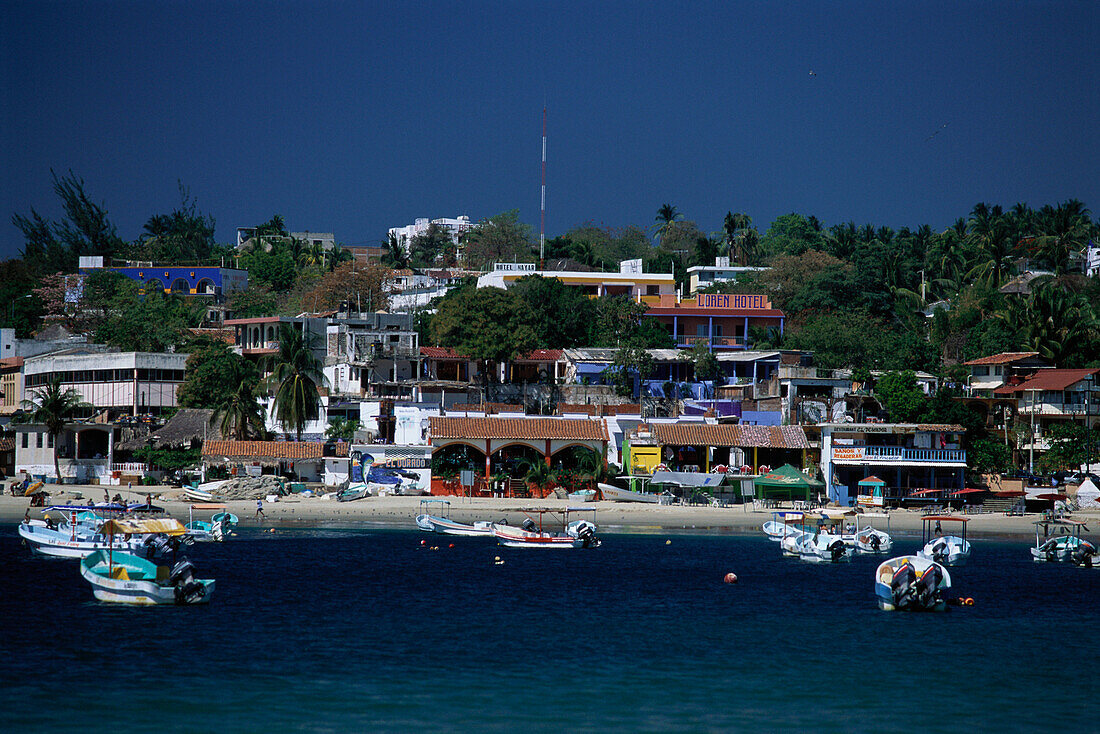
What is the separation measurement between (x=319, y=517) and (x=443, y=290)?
4336cm

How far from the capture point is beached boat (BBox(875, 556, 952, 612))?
38.8 metres

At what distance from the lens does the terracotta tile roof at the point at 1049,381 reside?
68.5 metres

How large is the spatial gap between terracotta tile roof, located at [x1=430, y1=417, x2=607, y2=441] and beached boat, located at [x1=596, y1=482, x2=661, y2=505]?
133 inches

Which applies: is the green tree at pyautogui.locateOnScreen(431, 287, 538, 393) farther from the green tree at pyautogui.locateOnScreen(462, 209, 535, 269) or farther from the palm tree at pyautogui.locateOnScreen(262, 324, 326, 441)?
the green tree at pyautogui.locateOnScreen(462, 209, 535, 269)

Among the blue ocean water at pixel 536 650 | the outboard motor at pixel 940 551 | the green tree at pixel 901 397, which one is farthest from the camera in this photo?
the green tree at pixel 901 397

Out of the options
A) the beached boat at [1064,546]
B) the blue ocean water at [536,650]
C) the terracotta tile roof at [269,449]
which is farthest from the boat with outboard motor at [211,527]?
the beached boat at [1064,546]

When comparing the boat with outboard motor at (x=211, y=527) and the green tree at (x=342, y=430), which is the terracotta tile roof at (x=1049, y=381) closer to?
the green tree at (x=342, y=430)

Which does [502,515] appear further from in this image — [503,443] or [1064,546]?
[1064,546]

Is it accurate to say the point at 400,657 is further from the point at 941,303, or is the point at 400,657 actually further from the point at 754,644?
the point at 941,303

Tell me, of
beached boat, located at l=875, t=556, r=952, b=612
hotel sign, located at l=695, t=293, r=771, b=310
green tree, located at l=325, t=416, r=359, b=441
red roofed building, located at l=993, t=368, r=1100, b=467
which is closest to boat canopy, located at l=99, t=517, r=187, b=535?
beached boat, located at l=875, t=556, r=952, b=612

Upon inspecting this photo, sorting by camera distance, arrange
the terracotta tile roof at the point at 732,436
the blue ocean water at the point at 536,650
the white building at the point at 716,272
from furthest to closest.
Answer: the white building at the point at 716,272
the terracotta tile roof at the point at 732,436
the blue ocean water at the point at 536,650

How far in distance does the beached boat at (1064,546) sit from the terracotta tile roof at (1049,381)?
42.6 feet

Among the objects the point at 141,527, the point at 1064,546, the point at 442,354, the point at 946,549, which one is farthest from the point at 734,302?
the point at 141,527

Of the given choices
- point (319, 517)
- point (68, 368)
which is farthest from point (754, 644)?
point (68, 368)
